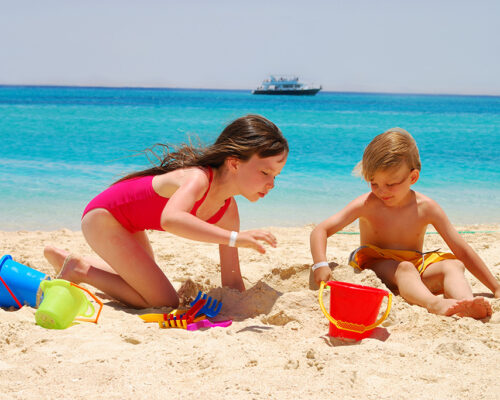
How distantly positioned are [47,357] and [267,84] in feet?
214

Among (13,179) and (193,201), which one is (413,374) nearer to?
(193,201)

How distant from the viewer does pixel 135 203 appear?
273 centimetres

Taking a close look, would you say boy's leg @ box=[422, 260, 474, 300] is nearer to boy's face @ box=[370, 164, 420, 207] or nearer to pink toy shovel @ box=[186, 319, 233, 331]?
boy's face @ box=[370, 164, 420, 207]

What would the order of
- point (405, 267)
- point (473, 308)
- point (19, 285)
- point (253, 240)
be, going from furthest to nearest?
point (405, 267)
point (19, 285)
point (473, 308)
point (253, 240)

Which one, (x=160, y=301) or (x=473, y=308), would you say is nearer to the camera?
(x=473, y=308)

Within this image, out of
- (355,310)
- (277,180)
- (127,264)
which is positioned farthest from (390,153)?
(277,180)

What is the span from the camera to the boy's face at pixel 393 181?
2875 mm

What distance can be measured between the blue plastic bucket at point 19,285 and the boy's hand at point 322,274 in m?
1.39

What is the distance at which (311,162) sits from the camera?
10.6 m

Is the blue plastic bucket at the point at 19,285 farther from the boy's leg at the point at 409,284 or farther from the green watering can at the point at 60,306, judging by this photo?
the boy's leg at the point at 409,284

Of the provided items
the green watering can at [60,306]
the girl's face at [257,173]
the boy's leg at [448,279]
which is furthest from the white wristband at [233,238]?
Answer: the boy's leg at [448,279]

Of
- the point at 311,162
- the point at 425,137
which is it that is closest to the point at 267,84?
the point at 425,137

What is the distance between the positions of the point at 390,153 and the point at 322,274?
758 millimetres

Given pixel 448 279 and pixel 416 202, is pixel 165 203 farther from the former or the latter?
pixel 448 279
